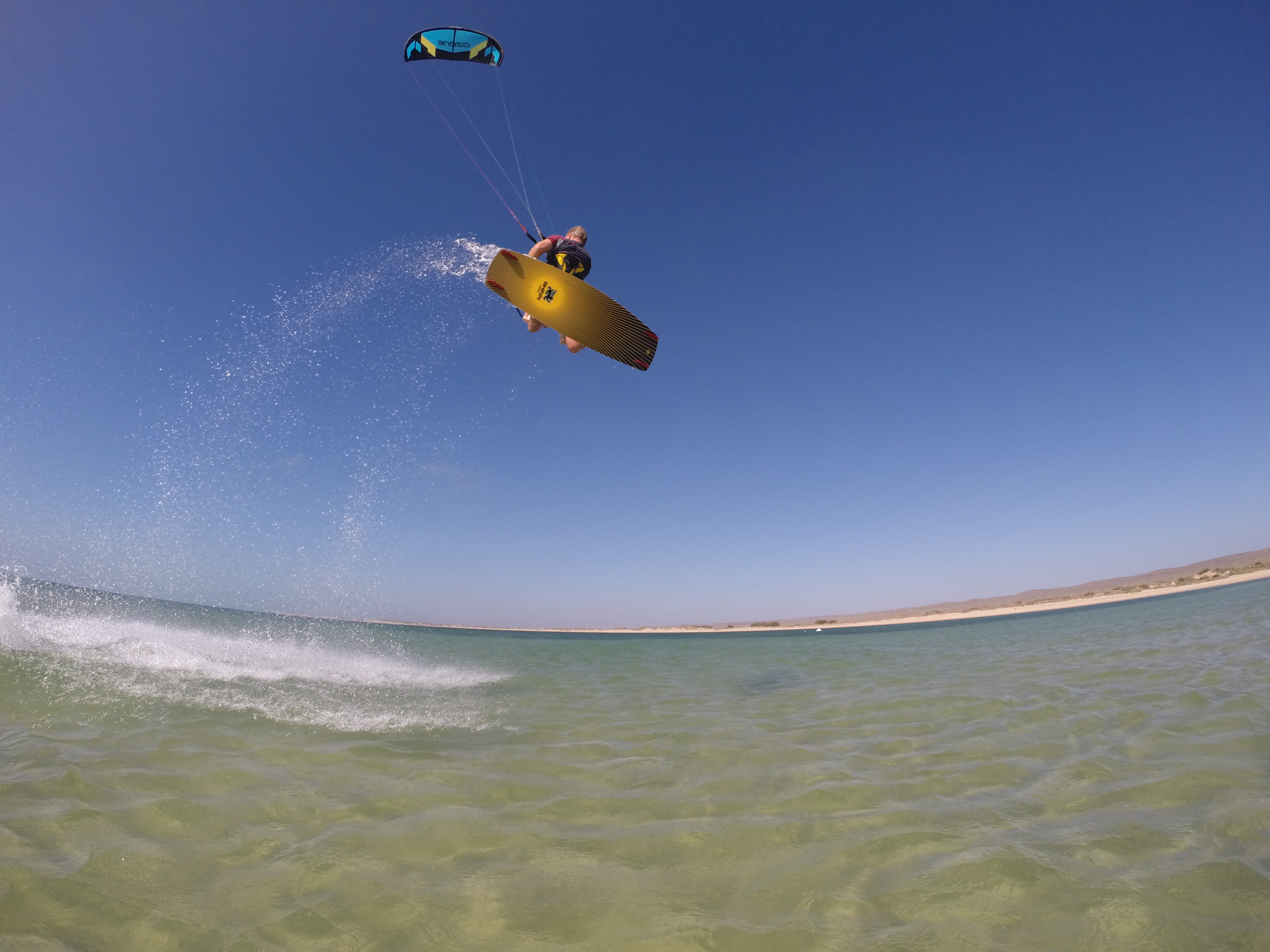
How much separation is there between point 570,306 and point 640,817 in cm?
966

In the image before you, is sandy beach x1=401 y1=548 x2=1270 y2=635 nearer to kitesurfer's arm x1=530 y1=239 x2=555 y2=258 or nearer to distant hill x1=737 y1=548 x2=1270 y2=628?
distant hill x1=737 y1=548 x2=1270 y2=628

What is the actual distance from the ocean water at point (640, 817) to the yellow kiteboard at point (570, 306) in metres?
7.77

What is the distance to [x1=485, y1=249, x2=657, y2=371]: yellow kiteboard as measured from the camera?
10906 millimetres

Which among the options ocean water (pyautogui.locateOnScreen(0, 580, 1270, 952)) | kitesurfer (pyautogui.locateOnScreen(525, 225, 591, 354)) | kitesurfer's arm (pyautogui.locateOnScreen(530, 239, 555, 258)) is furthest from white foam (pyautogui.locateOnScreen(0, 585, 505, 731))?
kitesurfer's arm (pyautogui.locateOnScreen(530, 239, 555, 258))

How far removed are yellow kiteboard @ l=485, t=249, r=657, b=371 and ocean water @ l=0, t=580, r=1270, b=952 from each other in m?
7.77

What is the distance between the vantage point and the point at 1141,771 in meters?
4.74

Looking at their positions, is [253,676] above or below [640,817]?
above

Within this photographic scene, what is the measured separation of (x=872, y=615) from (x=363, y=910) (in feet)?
569

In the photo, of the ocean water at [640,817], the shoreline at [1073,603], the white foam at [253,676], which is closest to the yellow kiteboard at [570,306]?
the ocean water at [640,817]

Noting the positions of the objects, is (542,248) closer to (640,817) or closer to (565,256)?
(565,256)

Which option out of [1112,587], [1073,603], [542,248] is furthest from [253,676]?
[1112,587]

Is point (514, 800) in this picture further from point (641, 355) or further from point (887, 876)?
point (641, 355)

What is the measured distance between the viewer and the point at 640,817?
14.6 ft

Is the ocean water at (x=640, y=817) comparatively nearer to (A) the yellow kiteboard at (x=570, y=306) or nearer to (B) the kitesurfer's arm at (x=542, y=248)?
(A) the yellow kiteboard at (x=570, y=306)
